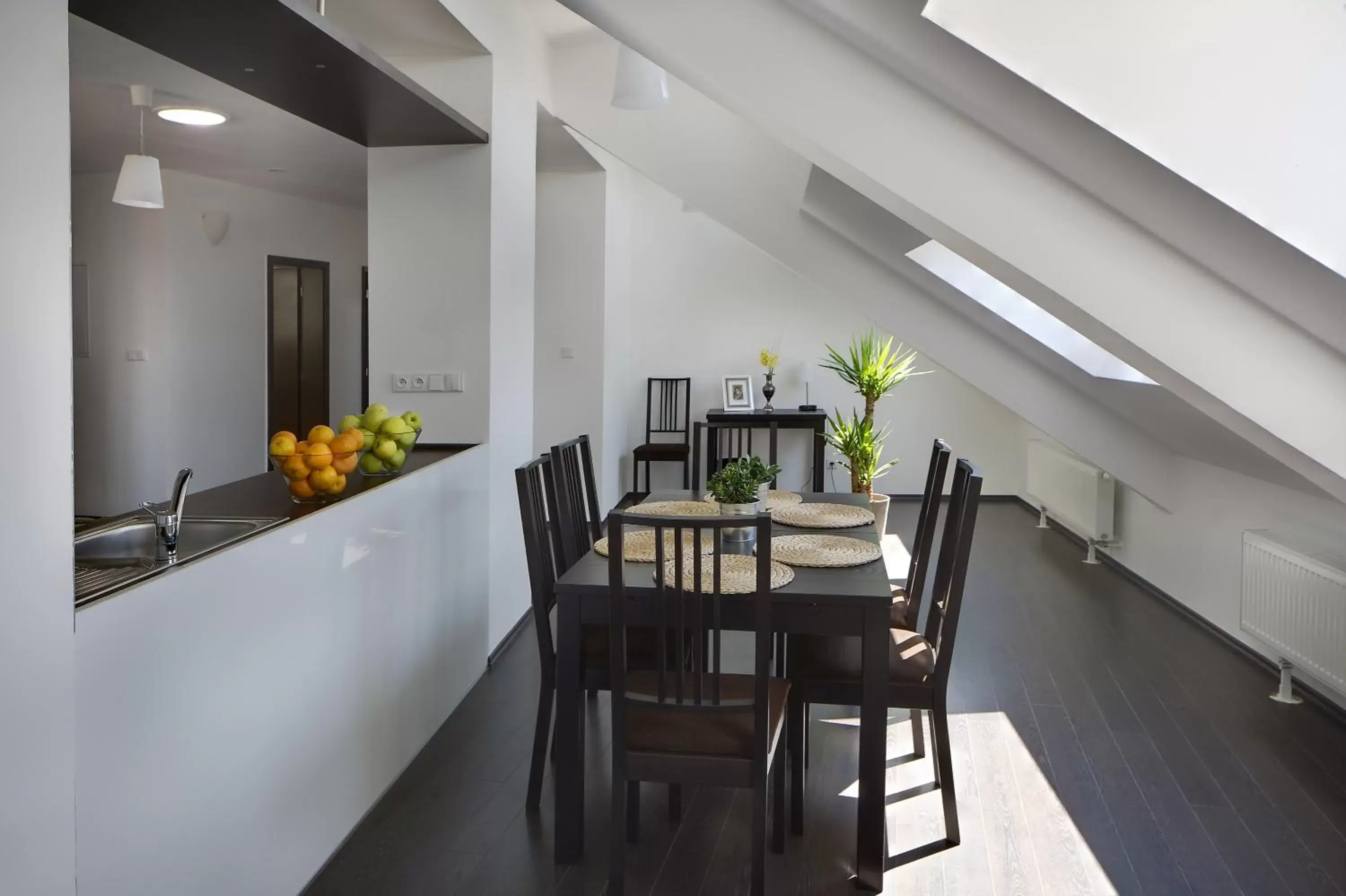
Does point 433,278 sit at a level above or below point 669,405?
above

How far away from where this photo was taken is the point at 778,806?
2.57 metres

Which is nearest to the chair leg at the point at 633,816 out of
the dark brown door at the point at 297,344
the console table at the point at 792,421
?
the console table at the point at 792,421

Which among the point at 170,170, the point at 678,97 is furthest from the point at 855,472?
the point at 170,170

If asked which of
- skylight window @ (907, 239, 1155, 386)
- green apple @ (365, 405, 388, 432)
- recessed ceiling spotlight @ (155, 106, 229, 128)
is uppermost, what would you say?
recessed ceiling spotlight @ (155, 106, 229, 128)

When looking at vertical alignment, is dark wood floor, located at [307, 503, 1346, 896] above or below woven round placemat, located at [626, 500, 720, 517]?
below

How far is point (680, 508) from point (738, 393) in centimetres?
489

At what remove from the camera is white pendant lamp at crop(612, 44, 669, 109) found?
3.59 m

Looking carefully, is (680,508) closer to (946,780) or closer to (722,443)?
(946,780)

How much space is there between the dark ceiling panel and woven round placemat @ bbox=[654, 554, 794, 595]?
160cm

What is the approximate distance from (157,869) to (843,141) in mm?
2058

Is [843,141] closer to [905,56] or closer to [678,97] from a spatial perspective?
[905,56]

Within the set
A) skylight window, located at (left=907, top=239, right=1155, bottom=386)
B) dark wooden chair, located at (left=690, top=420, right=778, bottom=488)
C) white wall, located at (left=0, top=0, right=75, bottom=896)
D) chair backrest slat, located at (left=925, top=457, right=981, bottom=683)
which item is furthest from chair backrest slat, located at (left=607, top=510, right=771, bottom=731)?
dark wooden chair, located at (left=690, top=420, right=778, bottom=488)

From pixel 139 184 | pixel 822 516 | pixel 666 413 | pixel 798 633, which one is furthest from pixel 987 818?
pixel 666 413

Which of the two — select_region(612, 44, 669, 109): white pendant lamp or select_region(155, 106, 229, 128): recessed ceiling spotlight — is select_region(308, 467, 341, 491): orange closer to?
select_region(612, 44, 669, 109): white pendant lamp
